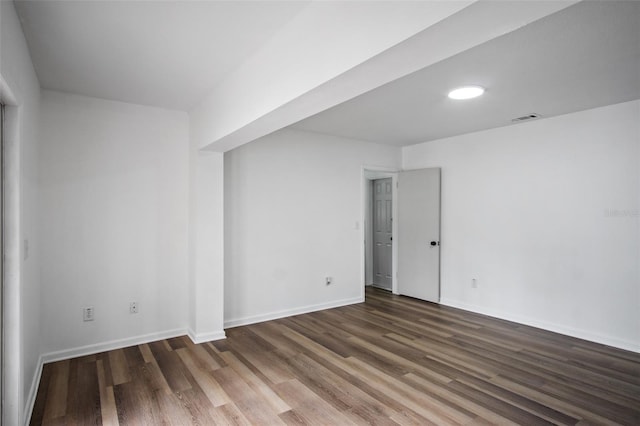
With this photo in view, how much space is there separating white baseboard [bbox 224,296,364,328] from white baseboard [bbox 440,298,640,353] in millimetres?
1431

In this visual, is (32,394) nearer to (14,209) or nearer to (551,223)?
(14,209)

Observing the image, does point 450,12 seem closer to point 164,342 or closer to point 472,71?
point 472,71

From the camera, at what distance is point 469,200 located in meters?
5.08

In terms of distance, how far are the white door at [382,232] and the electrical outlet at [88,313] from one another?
4496 mm

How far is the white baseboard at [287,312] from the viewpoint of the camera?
4.37m

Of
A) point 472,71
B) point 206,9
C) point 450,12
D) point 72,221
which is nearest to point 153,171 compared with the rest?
point 72,221

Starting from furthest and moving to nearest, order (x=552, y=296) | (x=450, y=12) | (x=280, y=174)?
(x=280, y=174) < (x=552, y=296) < (x=450, y=12)

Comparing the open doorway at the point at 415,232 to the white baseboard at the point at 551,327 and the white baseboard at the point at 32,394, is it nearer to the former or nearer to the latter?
the white baseboard at the point at 551,327

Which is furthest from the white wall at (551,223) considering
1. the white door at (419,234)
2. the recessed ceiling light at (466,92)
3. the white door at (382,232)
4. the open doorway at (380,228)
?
the recessed ceiling light at (466,92)

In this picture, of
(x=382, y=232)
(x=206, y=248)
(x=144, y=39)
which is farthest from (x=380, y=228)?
(x=144, y=39)

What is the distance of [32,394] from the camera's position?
Result: 260cm

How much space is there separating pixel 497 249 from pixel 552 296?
2.70 ft

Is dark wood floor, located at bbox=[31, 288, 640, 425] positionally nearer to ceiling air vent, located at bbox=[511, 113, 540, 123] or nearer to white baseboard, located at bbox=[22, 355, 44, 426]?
white baseboard, located at bbox=[22, 355, 44, 426]

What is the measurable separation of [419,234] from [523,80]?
305cm
